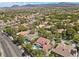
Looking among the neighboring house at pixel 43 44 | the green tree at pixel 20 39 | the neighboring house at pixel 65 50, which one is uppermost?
the green tree at pixel 20 39

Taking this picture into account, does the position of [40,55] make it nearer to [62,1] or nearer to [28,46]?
[28,46]

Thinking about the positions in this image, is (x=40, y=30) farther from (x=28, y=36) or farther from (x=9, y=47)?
(x=9, y=47)

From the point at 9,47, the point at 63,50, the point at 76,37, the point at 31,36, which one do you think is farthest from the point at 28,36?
the point at 76,37

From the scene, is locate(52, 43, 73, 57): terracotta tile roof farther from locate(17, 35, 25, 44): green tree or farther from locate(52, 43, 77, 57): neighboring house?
locate(17, 35, 25, 44): green tree

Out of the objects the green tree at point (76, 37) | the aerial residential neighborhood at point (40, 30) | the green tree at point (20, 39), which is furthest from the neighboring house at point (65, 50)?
the green tree at point (20, 39)

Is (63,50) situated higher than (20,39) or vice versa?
(20,39)

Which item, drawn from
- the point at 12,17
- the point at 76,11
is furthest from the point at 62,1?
the point at 12,17

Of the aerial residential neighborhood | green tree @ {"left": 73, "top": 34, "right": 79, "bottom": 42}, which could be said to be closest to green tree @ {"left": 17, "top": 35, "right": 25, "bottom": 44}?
the aerial residential neighborhood

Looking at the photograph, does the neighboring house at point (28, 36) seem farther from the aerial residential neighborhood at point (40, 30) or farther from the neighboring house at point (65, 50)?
the neighboring house at point (65, 50)

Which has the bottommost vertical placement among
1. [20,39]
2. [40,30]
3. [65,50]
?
[65,50]
